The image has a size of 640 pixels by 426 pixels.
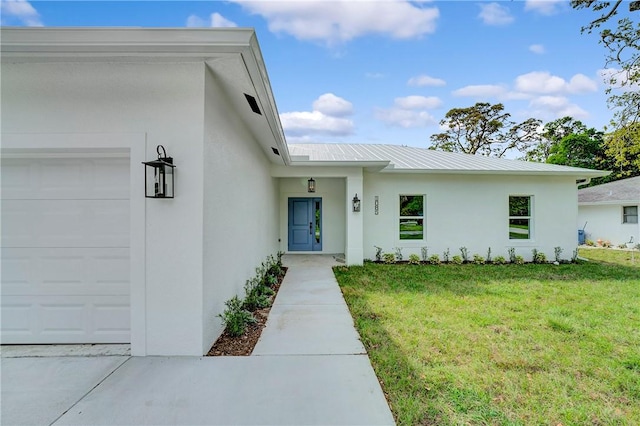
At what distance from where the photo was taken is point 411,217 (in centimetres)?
973

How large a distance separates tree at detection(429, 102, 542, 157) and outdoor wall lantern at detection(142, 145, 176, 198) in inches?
1125

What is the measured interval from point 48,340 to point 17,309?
509 mm

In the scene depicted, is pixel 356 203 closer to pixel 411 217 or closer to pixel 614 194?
pixel 411 217

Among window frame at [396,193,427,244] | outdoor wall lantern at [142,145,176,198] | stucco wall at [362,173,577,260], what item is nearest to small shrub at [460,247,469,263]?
stucco wall at [362,173,577,260]

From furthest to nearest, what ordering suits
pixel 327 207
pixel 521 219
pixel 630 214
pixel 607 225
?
pixel 607 225 → pixel 630 214 → pixel 327 207 → pixel 521 219

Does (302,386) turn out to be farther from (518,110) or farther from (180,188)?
(518,110)

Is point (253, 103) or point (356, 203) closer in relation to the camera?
point (253, 103)

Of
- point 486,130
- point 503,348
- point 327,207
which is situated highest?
point 486,130

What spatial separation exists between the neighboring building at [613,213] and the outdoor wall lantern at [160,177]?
62.6 feet

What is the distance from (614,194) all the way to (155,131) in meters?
20.8

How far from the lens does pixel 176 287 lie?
3.02 meters

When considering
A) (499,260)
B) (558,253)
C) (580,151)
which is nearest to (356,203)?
(499,260)

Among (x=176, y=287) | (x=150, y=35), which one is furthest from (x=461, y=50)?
(x=176, y=287)

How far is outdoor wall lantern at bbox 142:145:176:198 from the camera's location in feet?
9.39
